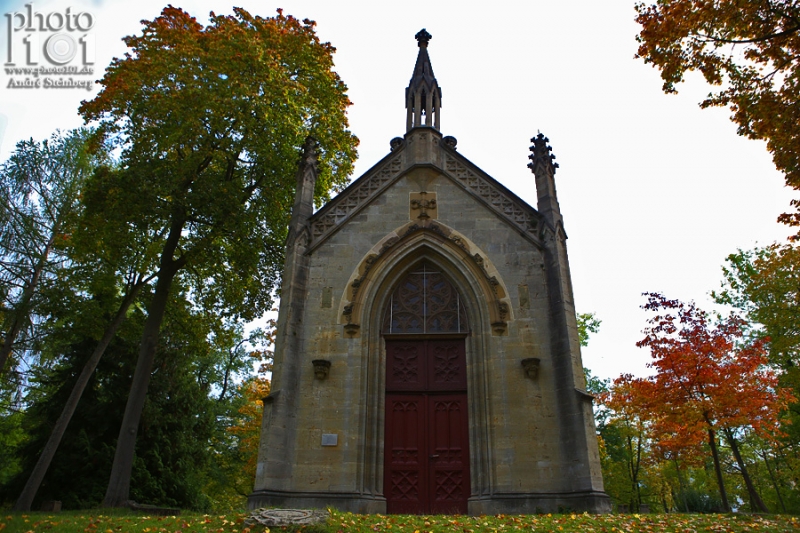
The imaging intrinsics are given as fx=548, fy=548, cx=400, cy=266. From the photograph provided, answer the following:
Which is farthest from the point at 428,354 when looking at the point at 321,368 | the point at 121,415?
the point at 121,415

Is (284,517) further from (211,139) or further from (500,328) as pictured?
(211,139)

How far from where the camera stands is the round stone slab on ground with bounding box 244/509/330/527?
759 cm

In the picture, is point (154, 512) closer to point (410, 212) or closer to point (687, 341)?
point (410, 212)

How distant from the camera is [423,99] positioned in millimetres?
16297

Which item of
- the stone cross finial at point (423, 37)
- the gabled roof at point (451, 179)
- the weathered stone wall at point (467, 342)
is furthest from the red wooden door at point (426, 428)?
the stone cross finial at point (423, 37)

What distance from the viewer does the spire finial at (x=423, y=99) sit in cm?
1595

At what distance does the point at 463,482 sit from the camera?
1161cm

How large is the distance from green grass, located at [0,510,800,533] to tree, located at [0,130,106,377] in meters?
8.56

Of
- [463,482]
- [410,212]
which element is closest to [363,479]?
[463,482]

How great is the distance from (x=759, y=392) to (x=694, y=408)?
1.88m

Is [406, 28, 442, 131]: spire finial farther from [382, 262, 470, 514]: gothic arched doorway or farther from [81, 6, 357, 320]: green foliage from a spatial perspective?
[382, 262, 470, 514]: gothic arched doorway

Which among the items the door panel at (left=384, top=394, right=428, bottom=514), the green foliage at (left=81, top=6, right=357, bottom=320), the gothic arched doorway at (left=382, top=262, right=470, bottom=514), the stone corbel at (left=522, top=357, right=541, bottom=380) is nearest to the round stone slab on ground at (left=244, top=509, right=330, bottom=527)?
the door panel at (left=384, top=394, right=428, bottom=514)

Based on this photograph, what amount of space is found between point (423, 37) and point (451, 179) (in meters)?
6.13

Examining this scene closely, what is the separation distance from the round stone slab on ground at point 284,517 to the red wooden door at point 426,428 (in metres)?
4.00
